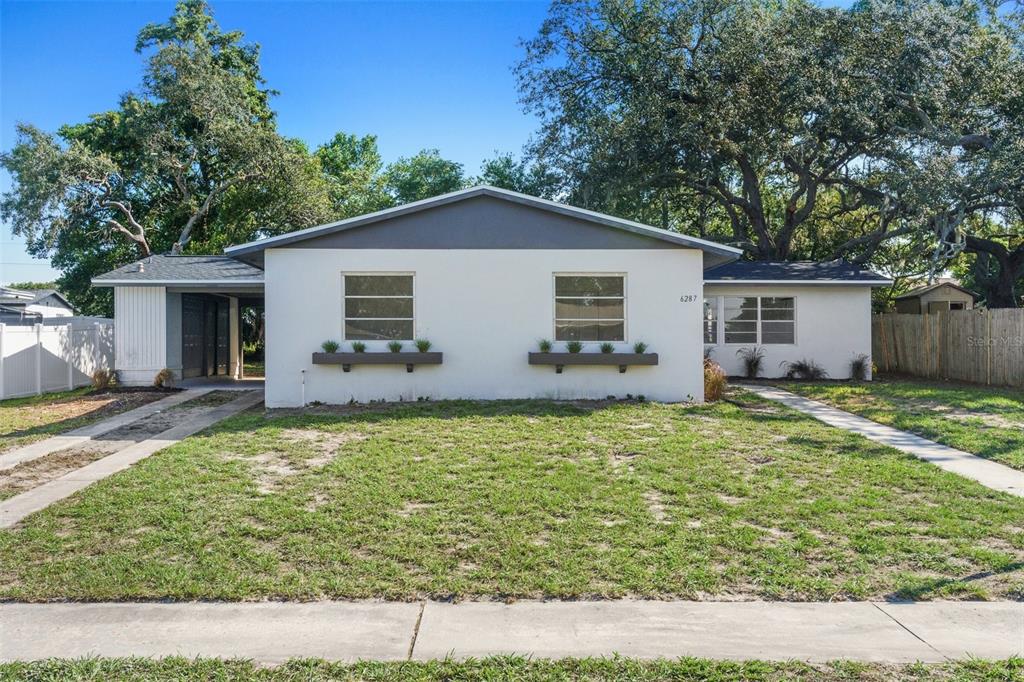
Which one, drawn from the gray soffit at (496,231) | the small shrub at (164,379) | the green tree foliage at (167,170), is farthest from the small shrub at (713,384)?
the green tree foliage at (167,170)

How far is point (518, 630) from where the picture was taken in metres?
3.58

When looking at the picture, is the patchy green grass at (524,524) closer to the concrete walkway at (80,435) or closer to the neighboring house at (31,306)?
the concrete walkway at (80,435)

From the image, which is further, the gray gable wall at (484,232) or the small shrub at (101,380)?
the small shrub at (101,380)

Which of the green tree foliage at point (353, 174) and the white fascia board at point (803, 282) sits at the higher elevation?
the green tree foliage at point (353, 174)

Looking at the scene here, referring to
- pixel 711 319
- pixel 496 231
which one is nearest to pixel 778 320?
pixel 711 319

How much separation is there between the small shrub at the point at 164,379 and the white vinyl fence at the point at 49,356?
2.53 meters

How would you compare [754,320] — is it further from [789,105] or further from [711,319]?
[789,105]

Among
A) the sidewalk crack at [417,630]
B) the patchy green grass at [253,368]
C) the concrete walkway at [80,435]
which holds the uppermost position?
the patchy green grass at [253,368]

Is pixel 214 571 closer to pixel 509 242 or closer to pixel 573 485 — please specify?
pixel 573 485

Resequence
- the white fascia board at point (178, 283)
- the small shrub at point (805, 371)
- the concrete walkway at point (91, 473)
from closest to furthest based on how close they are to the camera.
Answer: the concrete walkway at point (91, 473) → the white fascia board at point (178, 283) → the small shrub at point (805, 371)

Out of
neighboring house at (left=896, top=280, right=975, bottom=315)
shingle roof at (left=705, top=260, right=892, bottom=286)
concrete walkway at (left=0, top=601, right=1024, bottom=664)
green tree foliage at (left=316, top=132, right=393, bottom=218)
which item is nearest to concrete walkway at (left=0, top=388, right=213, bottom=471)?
concrete walkway at (left=0, top=601, right=1024, bottom=664)

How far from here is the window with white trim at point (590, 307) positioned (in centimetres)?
1155

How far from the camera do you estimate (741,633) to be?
3.55m

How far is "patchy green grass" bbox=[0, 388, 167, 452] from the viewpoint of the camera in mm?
9383
